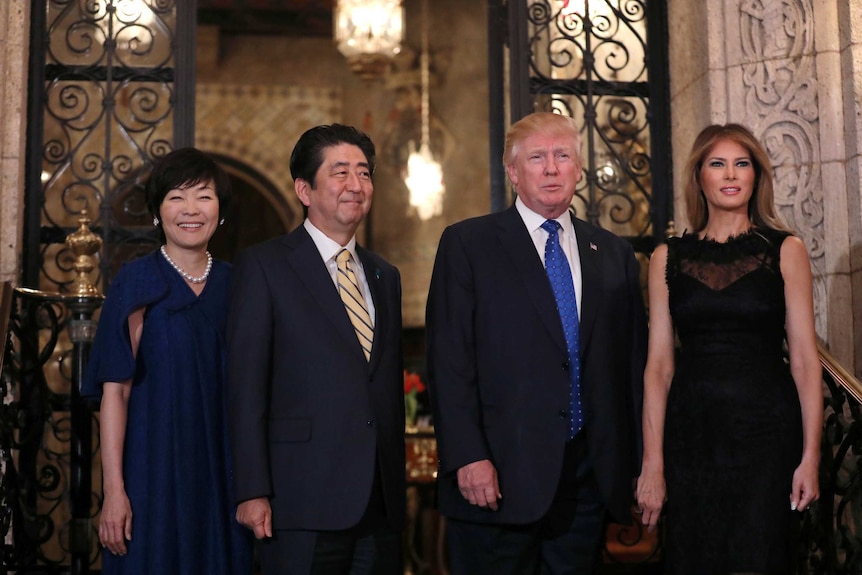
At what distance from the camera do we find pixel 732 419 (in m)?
3.41

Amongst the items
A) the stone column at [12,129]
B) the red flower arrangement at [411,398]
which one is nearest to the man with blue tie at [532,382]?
the stone column at [12,129]

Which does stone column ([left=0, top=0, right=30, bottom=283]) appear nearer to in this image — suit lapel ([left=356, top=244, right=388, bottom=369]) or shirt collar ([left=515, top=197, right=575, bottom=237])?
suit lapel ([left=356, top=244, right=388, bottom=369])

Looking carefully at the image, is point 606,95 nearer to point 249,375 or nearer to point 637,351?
point 637,351

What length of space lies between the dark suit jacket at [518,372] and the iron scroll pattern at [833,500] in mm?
1052

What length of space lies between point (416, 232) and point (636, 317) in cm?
1015

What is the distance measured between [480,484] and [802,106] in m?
3.23

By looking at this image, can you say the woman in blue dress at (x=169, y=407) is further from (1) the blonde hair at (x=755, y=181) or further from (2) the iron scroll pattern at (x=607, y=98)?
(2) the iron scroll pattern at (x=607, y=98)

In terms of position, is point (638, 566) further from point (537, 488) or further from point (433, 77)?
point (433, 77)

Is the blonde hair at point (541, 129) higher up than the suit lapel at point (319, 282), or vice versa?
the blonde hair at point (541, 129)

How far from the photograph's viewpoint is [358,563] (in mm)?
3305

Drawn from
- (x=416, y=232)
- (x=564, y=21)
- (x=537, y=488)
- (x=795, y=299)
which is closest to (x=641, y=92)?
(x=564, y=21)

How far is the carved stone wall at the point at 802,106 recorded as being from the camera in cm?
530

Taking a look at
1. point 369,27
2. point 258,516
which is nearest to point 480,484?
point 258,516

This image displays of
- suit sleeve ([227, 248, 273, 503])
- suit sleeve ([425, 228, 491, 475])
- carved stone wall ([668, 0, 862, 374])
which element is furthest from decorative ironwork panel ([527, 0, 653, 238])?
suit sleeve ([227, 248, 273, 503])
